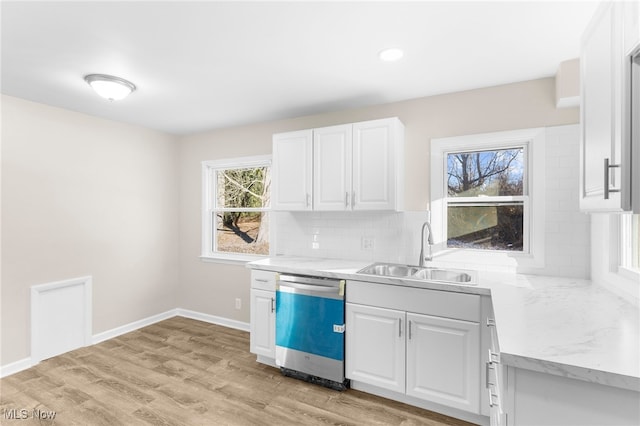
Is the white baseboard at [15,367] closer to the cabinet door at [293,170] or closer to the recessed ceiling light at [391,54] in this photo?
the cabinet door at [293,170]

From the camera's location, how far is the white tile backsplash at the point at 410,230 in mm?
2373

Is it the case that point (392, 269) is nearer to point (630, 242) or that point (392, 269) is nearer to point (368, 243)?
point (368, 243)

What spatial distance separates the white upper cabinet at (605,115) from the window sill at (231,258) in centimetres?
322

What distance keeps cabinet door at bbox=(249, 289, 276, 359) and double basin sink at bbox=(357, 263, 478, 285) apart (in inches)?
36.4

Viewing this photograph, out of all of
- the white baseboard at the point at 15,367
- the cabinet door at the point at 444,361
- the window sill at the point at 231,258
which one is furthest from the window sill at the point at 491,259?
the white baseboard at the point at 15,367

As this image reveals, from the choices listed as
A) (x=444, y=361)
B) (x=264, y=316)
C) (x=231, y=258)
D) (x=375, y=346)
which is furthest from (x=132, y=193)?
(x=444, y=361)

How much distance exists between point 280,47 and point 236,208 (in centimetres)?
247

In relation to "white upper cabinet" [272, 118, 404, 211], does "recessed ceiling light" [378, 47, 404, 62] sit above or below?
above

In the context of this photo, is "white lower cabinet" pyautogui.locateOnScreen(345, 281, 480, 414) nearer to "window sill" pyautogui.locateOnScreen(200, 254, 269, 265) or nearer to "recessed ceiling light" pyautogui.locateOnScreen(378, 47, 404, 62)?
"recessed ceiling light" pyautogui.locateOnScreen(378, 47, 404, 62)

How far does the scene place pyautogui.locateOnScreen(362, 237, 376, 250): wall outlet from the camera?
10.1 ft

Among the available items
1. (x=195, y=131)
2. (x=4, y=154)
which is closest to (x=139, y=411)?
(x=4, y=154)

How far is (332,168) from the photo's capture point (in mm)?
2945

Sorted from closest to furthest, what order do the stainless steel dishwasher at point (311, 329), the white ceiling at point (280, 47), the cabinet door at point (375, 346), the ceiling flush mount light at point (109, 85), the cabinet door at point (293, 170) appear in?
the white ceiling at point (280, 47), the cabinet door at point (375, 346), the ceiling flush mount light at point (109, 85), the stainless steel dishwasher at point (311, 329), the cabinet door at point (293, 170)

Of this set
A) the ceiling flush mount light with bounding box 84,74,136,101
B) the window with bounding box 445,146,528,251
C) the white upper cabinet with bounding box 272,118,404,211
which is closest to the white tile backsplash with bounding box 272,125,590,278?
the window with bounding box 445,146,528,251
